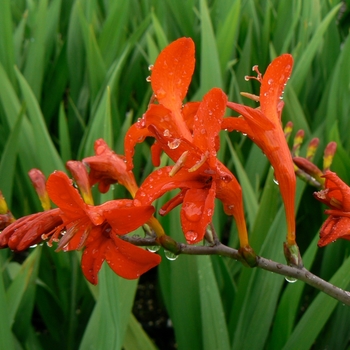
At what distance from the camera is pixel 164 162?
1.08 meters

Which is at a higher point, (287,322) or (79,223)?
(79,223)

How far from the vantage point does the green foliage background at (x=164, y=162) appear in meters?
0.87

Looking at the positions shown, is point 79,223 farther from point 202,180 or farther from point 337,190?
point 337,190

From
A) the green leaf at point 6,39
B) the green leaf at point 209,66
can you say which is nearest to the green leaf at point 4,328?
the green leaf at point 209,66

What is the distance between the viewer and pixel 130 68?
1495 millimetres

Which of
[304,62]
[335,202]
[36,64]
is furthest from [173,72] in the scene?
[36,64]

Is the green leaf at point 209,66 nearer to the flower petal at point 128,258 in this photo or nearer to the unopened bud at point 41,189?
the unopened bud at point 41,189

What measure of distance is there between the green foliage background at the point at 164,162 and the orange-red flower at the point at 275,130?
314 millimetres

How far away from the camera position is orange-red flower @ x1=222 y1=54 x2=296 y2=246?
0.59 m

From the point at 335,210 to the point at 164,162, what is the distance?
54 centimetres

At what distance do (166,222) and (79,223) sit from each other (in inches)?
18.7

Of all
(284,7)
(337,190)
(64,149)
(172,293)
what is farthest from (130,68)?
(337,190)

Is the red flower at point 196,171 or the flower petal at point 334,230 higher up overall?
the red flower at point 196,171

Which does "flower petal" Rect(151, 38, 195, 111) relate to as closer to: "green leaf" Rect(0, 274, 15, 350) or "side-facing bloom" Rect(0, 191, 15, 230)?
"side-facing bloom" Rect(0, 191, 15, 230)
